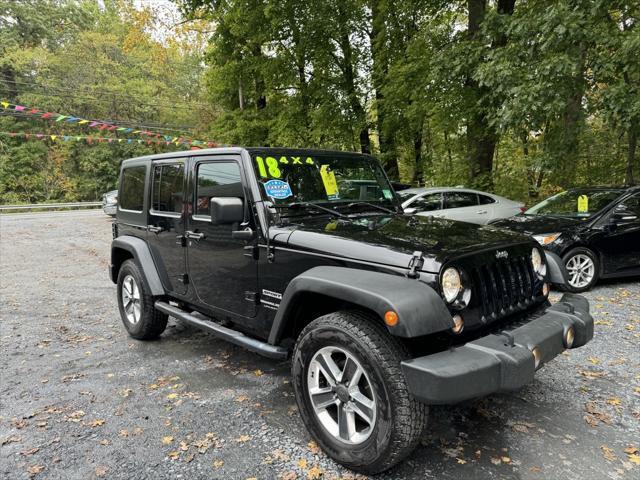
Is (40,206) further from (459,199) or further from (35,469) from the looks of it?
(35,469)

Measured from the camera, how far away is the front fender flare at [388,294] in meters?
2.17

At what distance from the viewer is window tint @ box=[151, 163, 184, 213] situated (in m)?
4.03

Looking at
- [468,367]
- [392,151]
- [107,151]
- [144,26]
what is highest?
[144,26]

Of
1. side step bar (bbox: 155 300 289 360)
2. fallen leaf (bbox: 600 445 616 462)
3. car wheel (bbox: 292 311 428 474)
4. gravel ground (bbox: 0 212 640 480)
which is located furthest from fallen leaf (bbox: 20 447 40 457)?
fallen leaf (bbox: 600 445 616 462)

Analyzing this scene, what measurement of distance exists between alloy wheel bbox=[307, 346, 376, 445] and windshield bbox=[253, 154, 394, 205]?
1233 millimetres

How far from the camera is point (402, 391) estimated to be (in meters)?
2.25

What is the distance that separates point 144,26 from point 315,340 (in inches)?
834

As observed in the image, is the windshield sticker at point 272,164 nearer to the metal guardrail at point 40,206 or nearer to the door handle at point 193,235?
the door handle at point 193,235

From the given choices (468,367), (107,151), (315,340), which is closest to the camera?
(468,367)

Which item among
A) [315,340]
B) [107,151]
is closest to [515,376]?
[315,340]

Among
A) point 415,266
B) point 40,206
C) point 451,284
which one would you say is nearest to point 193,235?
point 415,266

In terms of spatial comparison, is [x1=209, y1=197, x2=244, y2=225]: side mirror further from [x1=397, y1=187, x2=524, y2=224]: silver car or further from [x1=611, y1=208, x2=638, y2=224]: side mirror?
[x1=397, y1=187, x2=524, y2=224]: silver car

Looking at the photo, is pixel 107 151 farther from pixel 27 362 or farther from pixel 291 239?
pixel 291 239

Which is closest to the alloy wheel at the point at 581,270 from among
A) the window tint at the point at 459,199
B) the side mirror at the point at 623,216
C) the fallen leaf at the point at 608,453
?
the side mirror at the point at 623,216
